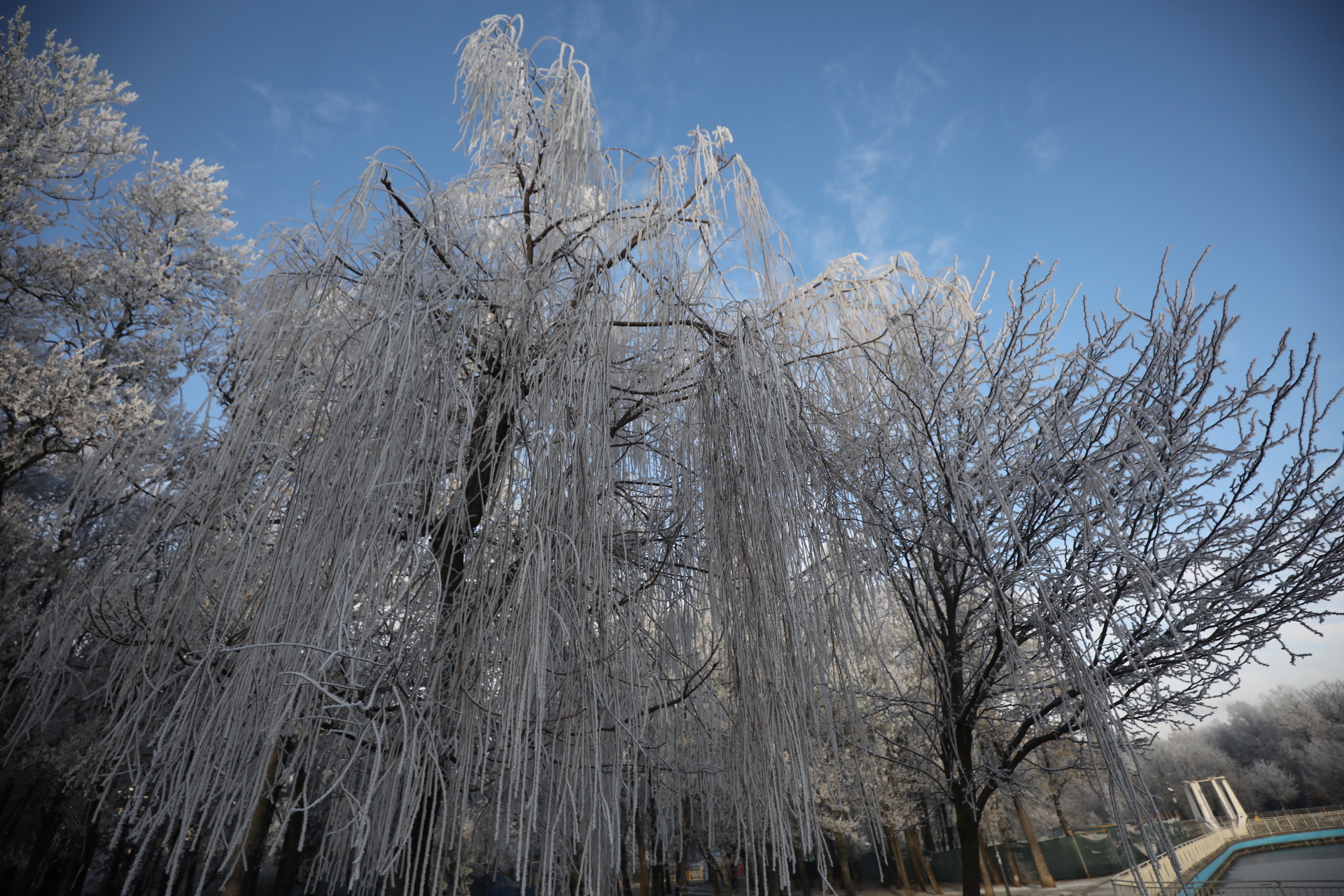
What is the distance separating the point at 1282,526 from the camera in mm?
2938

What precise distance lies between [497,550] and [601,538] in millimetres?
345

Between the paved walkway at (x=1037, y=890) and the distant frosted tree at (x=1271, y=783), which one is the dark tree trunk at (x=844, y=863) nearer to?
the paved walkway at (x=1037, y=890)

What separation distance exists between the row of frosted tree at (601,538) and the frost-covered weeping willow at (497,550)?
2 cm

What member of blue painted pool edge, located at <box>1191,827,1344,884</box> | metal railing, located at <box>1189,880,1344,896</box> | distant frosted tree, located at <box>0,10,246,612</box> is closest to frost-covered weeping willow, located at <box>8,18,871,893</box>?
distant frosted tree, located at <box>0,10,246,612</box>

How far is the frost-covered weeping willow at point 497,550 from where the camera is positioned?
1.68 m

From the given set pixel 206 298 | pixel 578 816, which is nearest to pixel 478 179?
pixel 578 816

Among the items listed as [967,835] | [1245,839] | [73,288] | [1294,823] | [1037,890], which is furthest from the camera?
[1294,823]

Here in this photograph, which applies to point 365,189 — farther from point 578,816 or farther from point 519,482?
point 578,816

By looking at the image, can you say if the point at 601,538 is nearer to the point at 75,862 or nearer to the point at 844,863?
the point at 75,862

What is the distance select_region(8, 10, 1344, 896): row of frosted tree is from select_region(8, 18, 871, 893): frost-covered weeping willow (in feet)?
0.06

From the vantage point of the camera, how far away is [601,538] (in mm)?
1965

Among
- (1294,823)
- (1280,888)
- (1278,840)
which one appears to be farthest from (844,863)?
(1294,823)

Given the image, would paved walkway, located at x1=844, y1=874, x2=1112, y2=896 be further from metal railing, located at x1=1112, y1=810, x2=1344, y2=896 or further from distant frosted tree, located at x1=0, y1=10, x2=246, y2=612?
distant frosted tree, located at x1=0, y1=10, x2=246, y2=612

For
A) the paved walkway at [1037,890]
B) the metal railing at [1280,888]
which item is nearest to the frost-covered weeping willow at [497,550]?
the metal railing at [1280,888]
